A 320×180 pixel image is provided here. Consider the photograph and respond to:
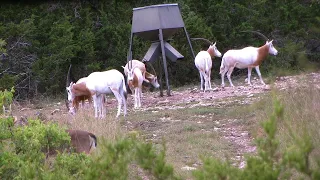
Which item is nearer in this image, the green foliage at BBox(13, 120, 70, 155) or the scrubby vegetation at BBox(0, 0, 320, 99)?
the green foliage at BBox(13, 120, 70, 155)

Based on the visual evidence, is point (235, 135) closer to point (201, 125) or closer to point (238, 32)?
point (201, 125)

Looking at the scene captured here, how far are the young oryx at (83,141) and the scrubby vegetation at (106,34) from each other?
35.3 feet

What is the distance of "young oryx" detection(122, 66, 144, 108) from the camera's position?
15688mm

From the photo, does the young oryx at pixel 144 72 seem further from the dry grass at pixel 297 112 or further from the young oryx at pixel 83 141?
the young oryx at pixel 83 141

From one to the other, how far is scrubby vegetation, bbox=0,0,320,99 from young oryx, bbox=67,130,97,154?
10.8 metres

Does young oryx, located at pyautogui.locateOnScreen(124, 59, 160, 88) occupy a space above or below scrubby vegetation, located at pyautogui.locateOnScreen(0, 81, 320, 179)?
below

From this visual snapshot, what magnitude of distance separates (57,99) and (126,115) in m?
6.32

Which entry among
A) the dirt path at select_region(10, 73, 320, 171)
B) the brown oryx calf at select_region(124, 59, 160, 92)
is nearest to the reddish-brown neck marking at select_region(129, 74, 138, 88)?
the dirt path at select_region(10, 73, 320, 171)

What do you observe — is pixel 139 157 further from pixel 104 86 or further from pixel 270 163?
pixel 104 86

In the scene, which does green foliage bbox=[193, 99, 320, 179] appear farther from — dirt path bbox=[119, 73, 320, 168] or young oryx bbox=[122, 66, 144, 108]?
young oryx bbox=[122, 66, 144, 108]

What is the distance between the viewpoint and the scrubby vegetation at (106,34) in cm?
2155

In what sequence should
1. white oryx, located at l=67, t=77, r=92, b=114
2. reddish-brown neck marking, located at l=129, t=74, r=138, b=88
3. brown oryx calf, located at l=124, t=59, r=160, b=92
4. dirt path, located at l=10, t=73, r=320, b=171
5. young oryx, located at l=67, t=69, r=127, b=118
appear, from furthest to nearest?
brown oryx calf, located at l=124, t=59, r=160, b=92 → reddish-brown neck marking, located at l=129, t=74, r=138, b=88 → white oryx, located at l=67, t=77, r=92, b=114 → young oryx, located at l=67, t=69, r=127, b=118 → dirt path, located at l=10, t=73, r=320, b=171

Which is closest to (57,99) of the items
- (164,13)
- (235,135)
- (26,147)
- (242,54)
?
(164,13)

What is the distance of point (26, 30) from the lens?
20969mm
